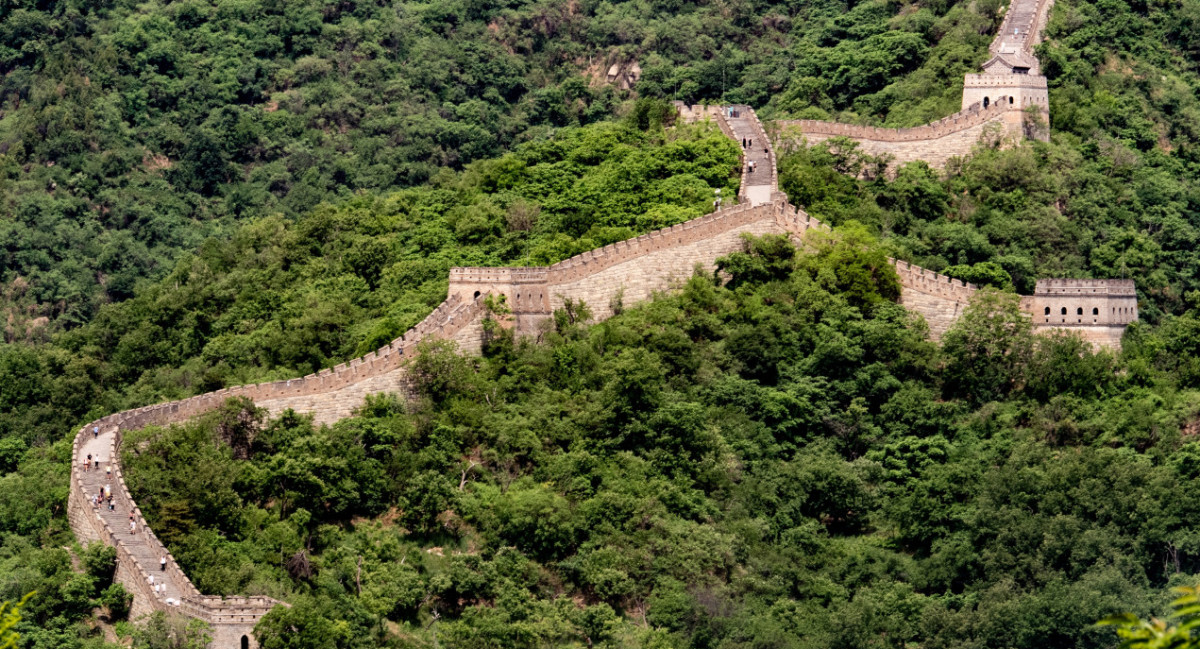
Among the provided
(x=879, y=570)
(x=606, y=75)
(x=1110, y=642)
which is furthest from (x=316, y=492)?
(x=606, y=75)

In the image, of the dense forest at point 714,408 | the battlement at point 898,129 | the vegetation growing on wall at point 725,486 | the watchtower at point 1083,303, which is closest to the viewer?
the vegetation growing on wall at point 725,486

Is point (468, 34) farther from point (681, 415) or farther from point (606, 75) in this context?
point (681, 415)

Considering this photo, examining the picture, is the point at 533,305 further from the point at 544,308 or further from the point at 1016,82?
the point at 1016,82

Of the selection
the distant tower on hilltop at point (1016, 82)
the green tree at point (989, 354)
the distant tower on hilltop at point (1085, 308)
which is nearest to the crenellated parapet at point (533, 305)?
the distant tower on hilltop at point (1085, 308)

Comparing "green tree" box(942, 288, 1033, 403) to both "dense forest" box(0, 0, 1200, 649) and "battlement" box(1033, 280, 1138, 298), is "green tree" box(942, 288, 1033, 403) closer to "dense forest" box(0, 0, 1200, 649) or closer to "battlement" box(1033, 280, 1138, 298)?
"dense forest" box(0, 0, 1200, 649)

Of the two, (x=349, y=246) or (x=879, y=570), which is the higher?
(x=349, y=246)

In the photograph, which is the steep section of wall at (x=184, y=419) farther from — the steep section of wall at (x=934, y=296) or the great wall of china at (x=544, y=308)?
the steep section of wall at (x=934, y=296)

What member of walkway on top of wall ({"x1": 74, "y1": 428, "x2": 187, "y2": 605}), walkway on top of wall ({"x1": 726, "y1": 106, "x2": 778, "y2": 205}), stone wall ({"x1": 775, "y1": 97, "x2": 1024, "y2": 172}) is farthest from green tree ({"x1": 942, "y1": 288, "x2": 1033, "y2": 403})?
walkway on top of wall ({"x1": 74, "y1": 428, "x2": 187, "y2": 605})
